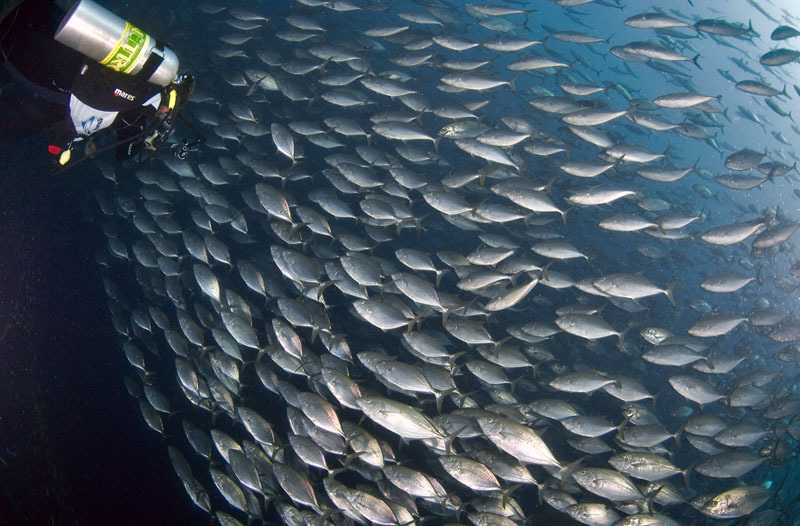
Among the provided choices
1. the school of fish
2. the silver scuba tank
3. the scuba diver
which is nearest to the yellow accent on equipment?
the scuba diver

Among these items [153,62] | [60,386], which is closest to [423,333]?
[153,62]

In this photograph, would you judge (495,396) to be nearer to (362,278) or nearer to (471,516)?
(471,516)

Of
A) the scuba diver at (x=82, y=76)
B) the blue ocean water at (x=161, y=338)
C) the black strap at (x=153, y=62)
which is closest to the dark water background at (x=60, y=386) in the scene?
the blue ocean water at (x=161, y=338)

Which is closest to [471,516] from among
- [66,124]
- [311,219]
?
[311,219]

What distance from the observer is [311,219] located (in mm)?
5504

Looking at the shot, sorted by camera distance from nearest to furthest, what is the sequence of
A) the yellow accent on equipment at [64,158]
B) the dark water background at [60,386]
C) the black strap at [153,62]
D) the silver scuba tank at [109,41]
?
the silver scuba tank at [109,41] < the black strap at [153,62] < the yellow accent on equipment at [64,158] < the dark water background at [60,386]

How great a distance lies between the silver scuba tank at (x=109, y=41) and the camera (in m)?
2.57

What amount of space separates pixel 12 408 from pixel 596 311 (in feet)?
24.1

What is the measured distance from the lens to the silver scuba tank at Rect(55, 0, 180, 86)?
2.57 meters

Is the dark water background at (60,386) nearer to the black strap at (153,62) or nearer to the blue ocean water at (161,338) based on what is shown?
the blue ocean water at (161,338)

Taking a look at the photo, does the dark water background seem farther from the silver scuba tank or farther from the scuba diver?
the silver scuba tank

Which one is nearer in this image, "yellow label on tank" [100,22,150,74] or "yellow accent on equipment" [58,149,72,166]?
"yellow label on tank" [100,22,150,74]

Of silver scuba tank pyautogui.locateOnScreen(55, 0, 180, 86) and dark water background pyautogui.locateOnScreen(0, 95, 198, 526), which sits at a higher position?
silver scuba tank pyautogui.locateOnScreen(55, 0, 180, 86)

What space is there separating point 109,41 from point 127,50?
0.12 meters
